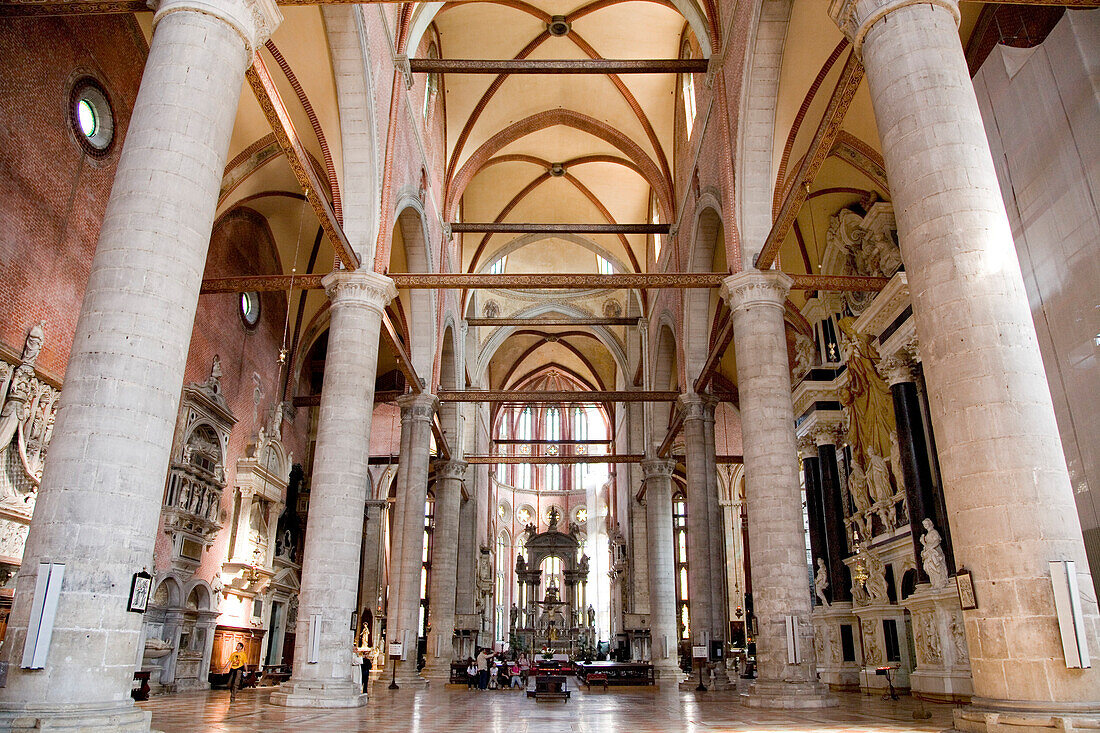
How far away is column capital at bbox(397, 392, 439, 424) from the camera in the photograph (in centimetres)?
1958

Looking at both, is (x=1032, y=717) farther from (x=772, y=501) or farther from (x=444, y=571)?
(x=444, y=571)

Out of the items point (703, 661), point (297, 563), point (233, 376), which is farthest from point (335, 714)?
point (297, 563)

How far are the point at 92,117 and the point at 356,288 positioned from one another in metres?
5.24

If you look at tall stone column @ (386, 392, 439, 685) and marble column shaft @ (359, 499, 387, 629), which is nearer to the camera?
tall stone column @ (386, 392, 439, 685)

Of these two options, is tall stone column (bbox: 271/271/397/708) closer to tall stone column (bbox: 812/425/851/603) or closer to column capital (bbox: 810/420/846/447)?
column capital (bbox: 810/420/846/447)

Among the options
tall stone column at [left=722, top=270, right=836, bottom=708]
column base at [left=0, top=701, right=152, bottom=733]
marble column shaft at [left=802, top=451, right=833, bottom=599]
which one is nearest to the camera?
column base at [left=0, top=701, right=152, bottom=733]

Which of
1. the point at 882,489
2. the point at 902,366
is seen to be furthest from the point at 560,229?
the point at 882,489

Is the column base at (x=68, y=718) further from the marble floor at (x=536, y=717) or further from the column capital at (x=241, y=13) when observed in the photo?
the column capital at (x=241, y=13)

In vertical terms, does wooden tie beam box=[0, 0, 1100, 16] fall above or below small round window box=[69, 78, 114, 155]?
below

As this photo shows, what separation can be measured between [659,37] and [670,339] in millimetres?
8827

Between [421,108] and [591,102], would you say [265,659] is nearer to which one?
[421,108]

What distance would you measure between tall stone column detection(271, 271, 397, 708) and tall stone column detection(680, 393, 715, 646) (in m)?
8.70

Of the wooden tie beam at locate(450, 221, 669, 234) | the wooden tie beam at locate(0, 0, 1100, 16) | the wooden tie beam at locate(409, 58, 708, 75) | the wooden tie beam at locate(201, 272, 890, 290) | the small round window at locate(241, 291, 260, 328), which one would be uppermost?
the wooden tie beam at locate(409, 58, 708, 75)

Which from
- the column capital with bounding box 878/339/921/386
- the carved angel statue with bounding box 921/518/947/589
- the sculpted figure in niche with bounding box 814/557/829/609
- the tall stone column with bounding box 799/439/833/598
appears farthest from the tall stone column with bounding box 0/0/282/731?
the tall stone column with bounding box 799/439/833/598
